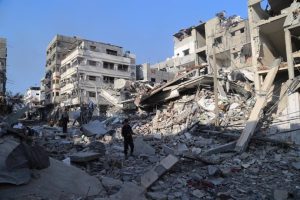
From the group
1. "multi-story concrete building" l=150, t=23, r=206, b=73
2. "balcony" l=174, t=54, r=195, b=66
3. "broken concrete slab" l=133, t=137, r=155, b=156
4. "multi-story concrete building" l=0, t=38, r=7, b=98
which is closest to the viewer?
"broken concrete slab" l=133, t=137, r=155, b=156

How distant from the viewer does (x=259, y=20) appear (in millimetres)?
20516

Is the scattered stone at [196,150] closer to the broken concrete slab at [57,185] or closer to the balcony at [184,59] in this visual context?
the broken concrete slab at [57,185]

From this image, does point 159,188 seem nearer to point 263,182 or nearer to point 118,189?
point 118,189

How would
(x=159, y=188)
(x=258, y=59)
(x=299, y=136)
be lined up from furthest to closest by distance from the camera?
(x=258, y=59) → (x=299, y=136) → (x=159, y=188)

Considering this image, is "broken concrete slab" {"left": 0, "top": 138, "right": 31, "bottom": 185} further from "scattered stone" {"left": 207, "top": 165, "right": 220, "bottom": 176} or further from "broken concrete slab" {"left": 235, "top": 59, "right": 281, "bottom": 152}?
"broken concrete slab" {"left": 235, "top": 59, "right": 281, "bottom": 152}

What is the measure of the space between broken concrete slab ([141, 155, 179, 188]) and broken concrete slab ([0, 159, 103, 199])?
1.18m

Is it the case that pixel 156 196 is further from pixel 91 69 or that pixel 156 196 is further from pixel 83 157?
pixel 91 69

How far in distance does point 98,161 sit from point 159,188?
2.40 m

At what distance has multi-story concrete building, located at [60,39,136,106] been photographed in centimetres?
4753

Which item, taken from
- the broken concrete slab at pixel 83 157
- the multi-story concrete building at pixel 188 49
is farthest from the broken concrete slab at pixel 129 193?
the multi-story concrete building at pixel 188 49

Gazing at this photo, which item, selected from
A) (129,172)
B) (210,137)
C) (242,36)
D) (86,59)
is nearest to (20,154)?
(129,172)

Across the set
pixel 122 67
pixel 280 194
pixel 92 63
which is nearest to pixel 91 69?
pixel 92 63

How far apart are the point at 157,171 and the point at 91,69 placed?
4081 centimetres

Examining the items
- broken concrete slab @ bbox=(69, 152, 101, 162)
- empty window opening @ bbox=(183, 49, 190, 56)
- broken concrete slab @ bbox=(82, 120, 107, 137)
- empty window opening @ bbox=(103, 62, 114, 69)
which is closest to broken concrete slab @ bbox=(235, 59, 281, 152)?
broken concrete slab @ bbox=(69, 152, 101, 162)
